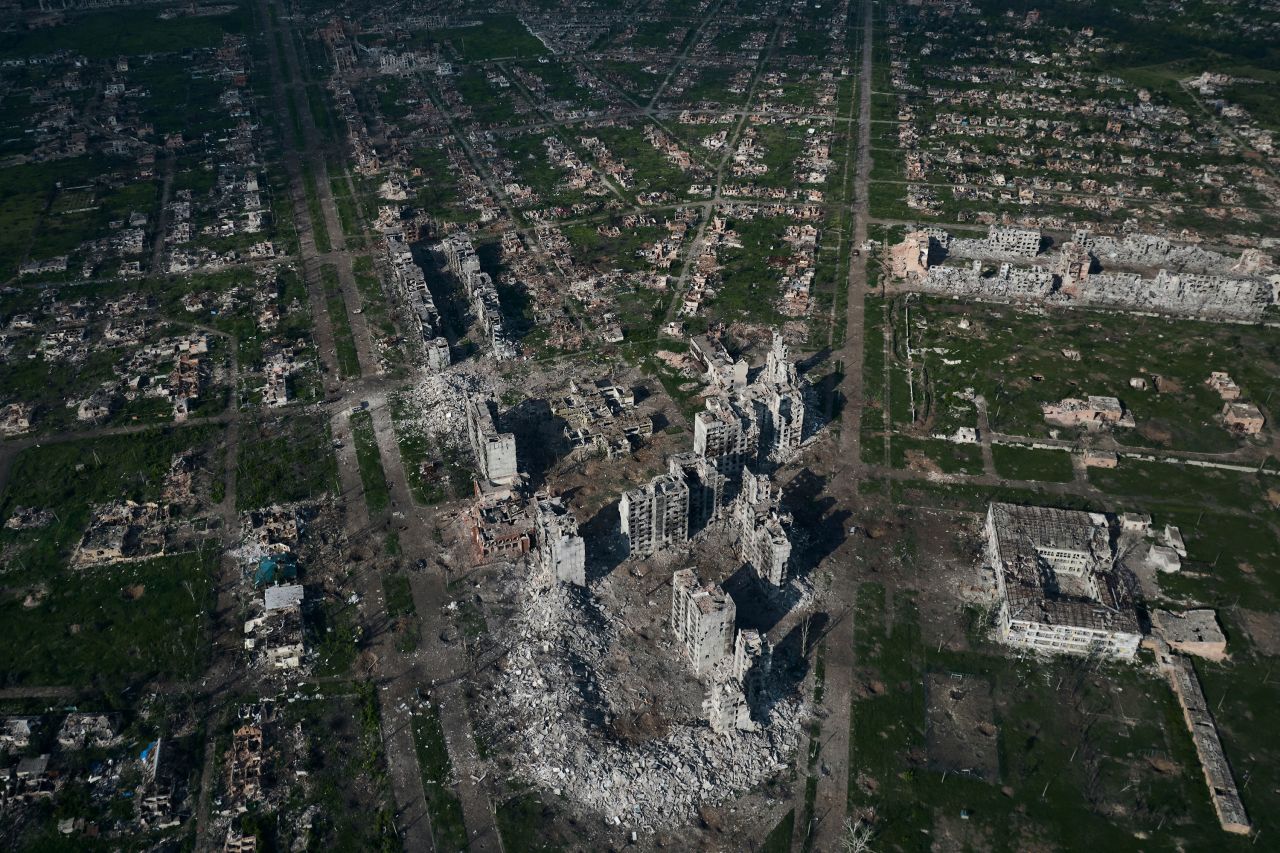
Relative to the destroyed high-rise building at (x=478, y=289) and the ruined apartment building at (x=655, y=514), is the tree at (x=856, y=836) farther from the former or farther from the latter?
the destroyed high-rise building at (x=478, y=289)

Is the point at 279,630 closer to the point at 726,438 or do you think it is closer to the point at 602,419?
the point at 602,419

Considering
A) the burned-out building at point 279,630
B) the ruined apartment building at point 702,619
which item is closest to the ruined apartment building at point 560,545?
the ruined apartment building at point 702,619

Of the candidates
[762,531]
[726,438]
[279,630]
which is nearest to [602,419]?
[726,438]

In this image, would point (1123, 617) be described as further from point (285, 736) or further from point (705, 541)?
point (285, 736)

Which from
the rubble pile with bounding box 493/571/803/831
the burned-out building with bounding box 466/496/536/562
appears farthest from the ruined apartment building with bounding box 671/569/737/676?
the burned-out building with bounding box 466/496/536/562

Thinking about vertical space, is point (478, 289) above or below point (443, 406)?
above

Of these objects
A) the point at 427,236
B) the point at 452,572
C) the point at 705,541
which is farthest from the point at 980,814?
the point at 427,236

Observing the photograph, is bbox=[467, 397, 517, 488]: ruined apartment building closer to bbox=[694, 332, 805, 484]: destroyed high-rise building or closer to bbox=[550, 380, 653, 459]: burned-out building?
bbox=[550, 380, 653, 459]: burned-out building
